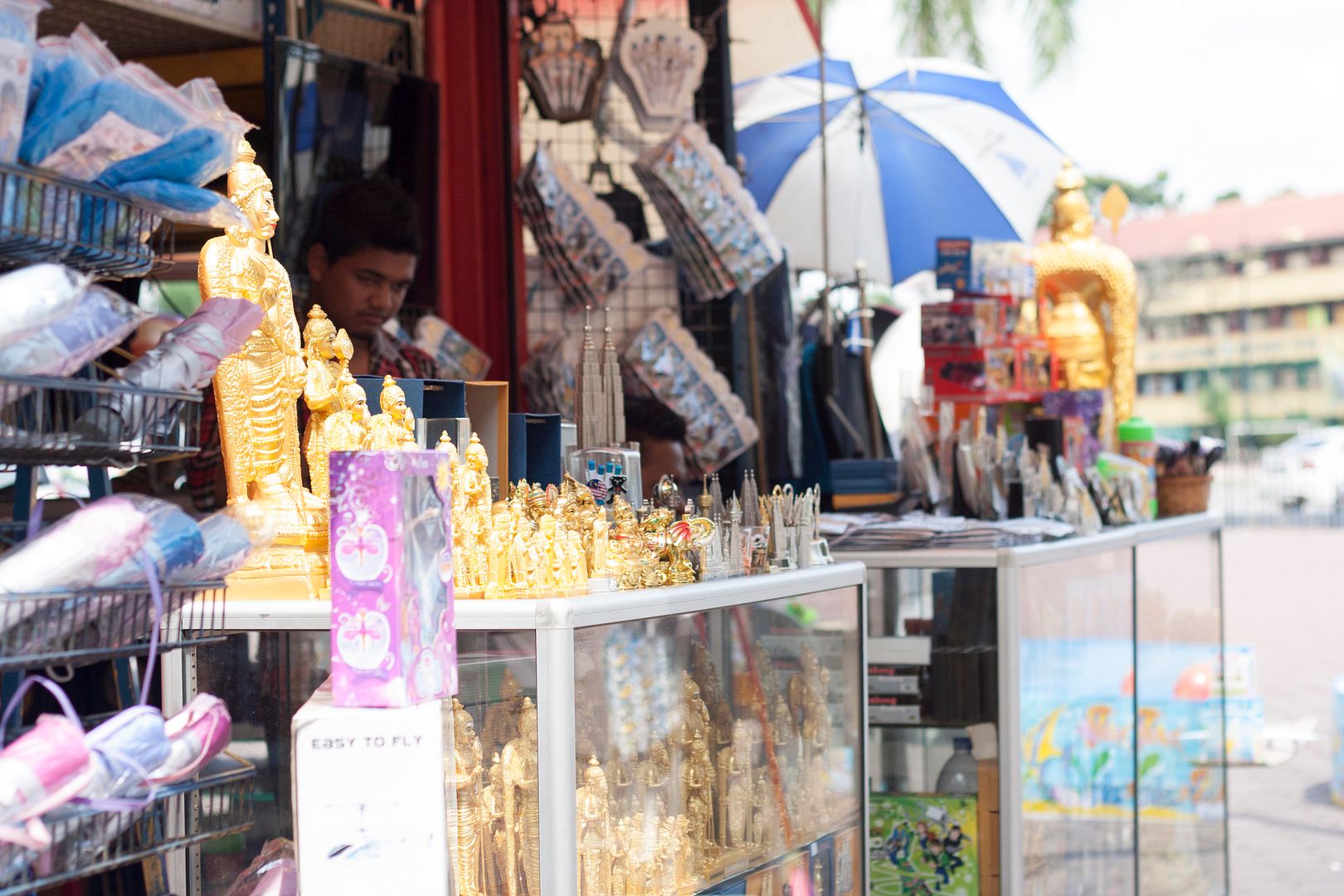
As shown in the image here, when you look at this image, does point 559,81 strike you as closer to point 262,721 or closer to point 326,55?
point 326,55

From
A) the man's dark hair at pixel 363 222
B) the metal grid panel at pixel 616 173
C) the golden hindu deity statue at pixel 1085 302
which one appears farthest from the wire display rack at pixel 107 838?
the golden hindu deity statue at pixel 1085 302

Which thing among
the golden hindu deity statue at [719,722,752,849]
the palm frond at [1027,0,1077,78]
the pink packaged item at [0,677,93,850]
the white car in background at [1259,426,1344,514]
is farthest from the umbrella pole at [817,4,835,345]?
the white car in background at [1259,426,1344,514]

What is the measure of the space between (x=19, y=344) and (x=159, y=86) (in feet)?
0.88

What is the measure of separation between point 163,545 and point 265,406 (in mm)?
670

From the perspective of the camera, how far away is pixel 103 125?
1245mm

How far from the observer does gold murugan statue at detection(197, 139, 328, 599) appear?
6.23ft

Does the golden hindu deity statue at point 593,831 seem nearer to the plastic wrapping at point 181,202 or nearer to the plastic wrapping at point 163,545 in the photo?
the plastic wrapping at point 163,545

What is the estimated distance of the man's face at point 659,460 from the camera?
3.81m

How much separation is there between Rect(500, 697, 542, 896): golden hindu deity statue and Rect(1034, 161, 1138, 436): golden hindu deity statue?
324cm

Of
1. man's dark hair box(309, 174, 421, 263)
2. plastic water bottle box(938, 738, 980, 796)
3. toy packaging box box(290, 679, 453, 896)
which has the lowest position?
plastic water bottle box(938, 738, 980, 796)

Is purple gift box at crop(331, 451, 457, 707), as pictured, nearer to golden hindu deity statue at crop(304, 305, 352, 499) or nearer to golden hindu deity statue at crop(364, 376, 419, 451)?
golden hindu deity statue at crop(364, 376, 419, 451)

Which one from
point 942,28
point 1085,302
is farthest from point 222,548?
point 942,28

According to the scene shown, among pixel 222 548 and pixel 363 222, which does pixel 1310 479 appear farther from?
pixel 222 548

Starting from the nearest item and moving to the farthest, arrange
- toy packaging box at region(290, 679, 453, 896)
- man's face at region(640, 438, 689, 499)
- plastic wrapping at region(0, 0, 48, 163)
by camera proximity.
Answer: plastic wrapping at region(0, 0, 48, 163) → toy packaging box at region(290, 679, 453, 896) → man's face at region(640, 438, 689, 499)
